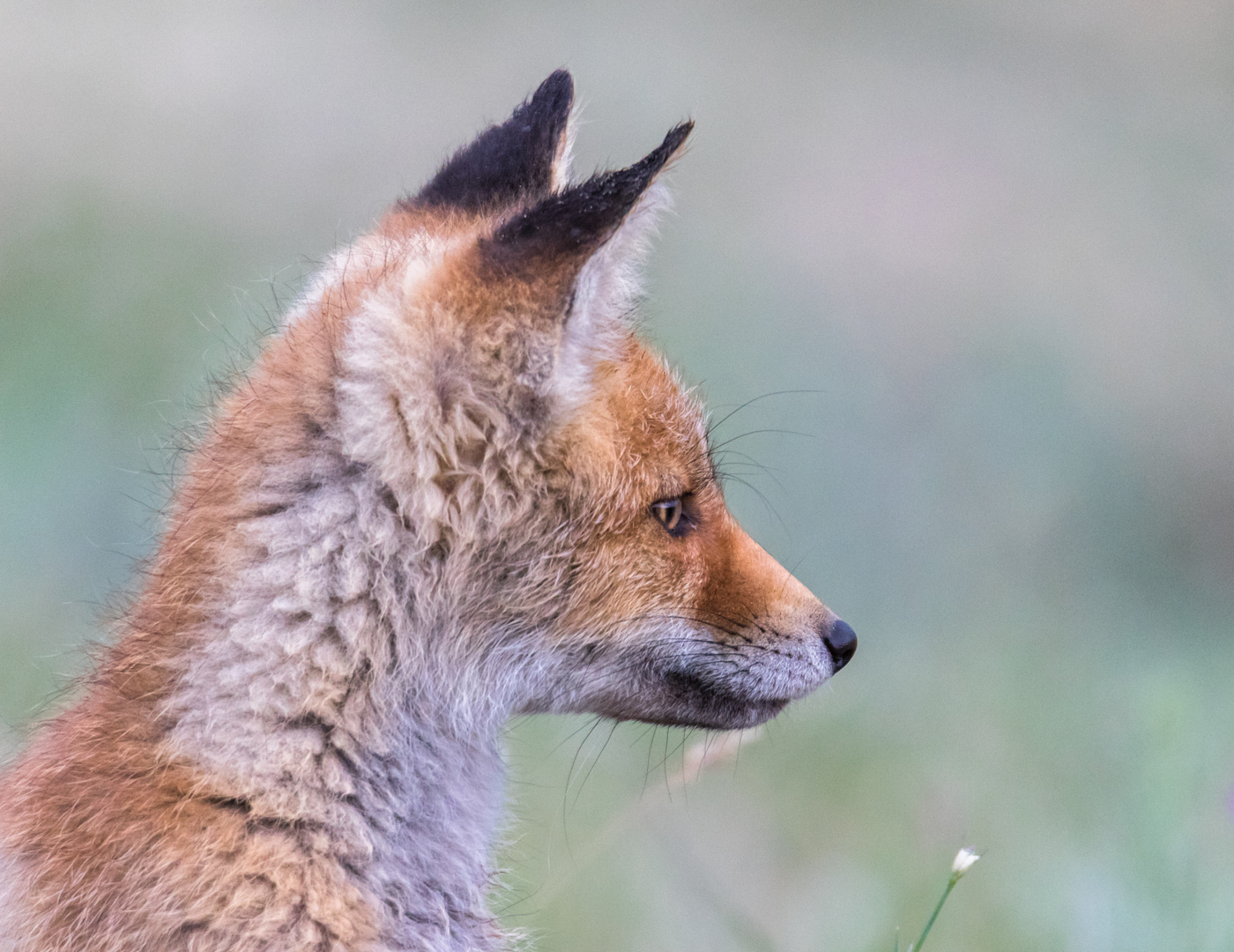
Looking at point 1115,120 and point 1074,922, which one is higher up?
point 1115,120

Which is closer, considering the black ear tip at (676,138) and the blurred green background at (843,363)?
the black ear tip at (676,138)

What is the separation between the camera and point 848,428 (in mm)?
8562

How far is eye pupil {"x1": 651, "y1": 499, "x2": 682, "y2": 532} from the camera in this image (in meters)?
2.99

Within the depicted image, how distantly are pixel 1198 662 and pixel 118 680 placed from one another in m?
6.66

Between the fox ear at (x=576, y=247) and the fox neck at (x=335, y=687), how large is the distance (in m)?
0.56

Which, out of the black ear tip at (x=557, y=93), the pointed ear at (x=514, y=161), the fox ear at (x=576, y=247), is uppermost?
the black ear tip at (x=557, y=93)

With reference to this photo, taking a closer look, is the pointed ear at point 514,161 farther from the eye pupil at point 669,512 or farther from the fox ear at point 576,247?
the eye pupil at point 669,512

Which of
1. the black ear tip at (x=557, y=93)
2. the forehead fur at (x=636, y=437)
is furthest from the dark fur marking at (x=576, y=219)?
the black ear tip at (x=557, y=93)

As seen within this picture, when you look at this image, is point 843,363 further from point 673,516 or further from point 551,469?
point 551,469

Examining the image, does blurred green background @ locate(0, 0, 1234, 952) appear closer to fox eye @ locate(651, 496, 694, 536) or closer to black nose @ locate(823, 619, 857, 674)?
black nose @ locate(823, 619, 857, 674)

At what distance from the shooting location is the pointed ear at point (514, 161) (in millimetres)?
3420

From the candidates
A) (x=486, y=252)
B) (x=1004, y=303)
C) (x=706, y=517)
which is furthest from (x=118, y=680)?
(x=1004, y=303)

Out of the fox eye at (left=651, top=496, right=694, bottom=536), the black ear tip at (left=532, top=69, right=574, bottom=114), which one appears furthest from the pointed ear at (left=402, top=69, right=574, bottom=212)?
the fox eye at (left=651, top=496, right=694, bottom=536)

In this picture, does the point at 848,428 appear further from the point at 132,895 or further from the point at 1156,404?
the point at 132,895
